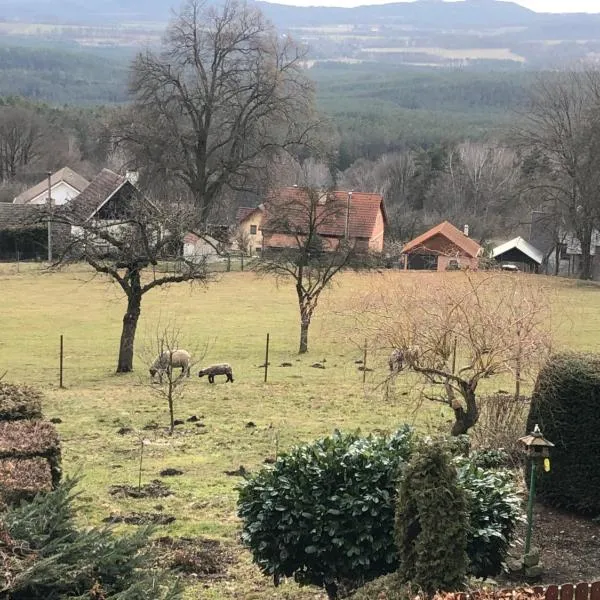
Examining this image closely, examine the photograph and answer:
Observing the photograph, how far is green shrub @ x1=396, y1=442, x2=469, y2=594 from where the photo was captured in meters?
7.15

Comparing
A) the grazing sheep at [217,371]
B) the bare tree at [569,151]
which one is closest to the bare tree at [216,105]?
the bare tree at [569,151]

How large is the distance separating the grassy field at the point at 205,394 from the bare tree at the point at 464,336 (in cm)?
229

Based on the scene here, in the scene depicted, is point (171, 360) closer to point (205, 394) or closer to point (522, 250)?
point (205, 394)

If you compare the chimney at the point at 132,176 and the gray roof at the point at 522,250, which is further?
the gray roof at the point at 522,250

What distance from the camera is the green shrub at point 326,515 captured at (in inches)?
339

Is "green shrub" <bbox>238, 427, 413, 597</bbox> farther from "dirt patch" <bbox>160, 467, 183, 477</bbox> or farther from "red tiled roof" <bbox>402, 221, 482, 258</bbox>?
"red tiled roof" <bbox>402, 221, 482, 258</bbox>

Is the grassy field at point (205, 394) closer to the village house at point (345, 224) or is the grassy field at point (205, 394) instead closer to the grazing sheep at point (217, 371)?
the grazing sheep at point (217, 371)

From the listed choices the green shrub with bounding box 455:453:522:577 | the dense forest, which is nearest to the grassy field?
the green shrub with bounding box 455:453:522:577

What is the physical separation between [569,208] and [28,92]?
157204 millimetres

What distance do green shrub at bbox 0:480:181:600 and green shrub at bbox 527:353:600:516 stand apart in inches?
281

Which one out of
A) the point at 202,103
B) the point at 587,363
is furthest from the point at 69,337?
the point at 202,103

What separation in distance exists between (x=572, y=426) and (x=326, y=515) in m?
5.03

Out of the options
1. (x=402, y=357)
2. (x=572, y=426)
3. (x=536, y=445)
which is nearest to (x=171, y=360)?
(x=402, y=357)

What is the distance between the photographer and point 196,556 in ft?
33.8
